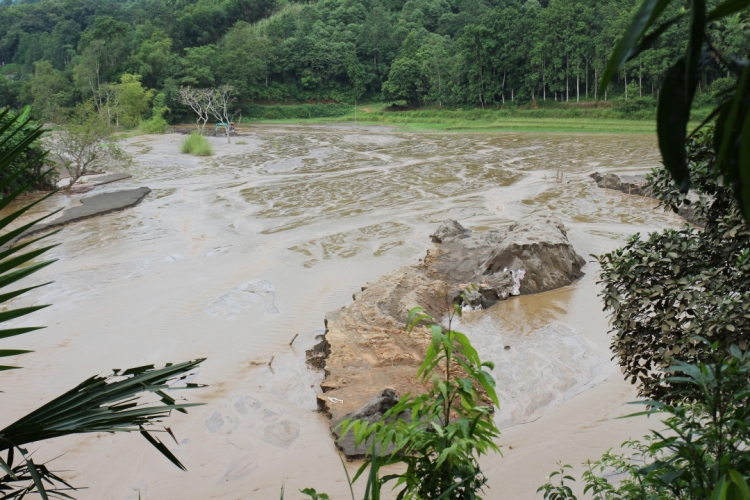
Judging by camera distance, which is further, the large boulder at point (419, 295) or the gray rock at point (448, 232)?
the gray rock at point (448, 232)

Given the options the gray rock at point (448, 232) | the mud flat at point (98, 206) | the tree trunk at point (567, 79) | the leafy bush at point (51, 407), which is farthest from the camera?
the tree trunk at point (567, 79)

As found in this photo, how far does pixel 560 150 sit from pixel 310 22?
2154 inches

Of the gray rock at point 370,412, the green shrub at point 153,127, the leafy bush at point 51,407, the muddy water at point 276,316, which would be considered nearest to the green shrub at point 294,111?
the green shrub at point 153,127

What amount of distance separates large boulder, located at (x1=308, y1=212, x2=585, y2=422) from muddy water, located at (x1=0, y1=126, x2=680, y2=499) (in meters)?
0.34

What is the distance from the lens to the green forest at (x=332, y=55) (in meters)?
44.9

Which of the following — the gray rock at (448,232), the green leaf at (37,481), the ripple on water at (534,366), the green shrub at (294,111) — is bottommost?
the ripple on water at (534,366)

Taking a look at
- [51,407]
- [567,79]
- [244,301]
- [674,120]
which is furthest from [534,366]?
[567,79]

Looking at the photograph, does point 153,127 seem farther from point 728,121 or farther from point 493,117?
point 728,121

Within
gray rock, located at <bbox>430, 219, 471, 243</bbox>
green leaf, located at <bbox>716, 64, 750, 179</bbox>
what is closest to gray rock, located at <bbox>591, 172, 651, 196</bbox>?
gray rock, located at <bbox>430, 219, 471, 243</bbox>

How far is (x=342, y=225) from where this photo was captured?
51.4ft

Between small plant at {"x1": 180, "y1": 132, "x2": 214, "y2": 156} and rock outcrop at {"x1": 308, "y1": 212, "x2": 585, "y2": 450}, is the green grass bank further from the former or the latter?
rock outcrop at {"x1": 308, "y1": 212, "x2": 585, "y2": 450}

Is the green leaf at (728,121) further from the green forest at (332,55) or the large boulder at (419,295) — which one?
the green forest at (332,55)

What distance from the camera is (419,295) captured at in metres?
8.84

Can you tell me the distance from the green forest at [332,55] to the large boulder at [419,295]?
83.0ft
